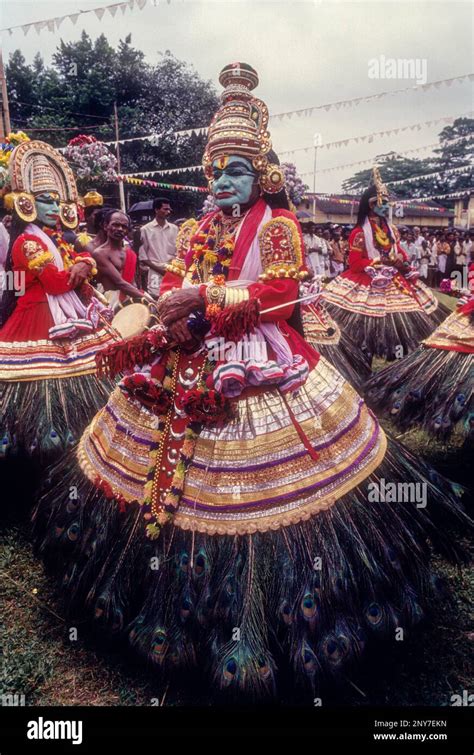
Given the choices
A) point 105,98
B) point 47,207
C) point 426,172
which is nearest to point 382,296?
point 47,207

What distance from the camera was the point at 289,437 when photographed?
9.15ft

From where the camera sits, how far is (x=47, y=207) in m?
4.66

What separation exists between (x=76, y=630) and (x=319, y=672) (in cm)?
132

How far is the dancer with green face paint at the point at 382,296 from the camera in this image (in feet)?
24.0

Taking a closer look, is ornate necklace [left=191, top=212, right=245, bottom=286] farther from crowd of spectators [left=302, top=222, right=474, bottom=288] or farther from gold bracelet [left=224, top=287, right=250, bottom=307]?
crowd of spectators [left=302, top=222, right=474, bottom=288]

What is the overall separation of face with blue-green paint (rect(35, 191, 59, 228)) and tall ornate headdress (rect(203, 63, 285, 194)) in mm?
2112

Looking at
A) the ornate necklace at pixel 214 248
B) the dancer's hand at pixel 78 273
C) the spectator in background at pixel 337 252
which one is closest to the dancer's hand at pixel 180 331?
the ornate necklace at pixel 214 248

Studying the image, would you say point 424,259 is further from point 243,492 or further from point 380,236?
point 243,492

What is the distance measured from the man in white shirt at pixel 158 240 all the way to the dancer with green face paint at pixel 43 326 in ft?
16.3

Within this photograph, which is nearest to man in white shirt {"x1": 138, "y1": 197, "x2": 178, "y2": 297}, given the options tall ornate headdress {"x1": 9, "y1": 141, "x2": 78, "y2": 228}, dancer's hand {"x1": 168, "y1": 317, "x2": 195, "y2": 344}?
tall ornate headdress {"x1": 9, "y1": 141, "x2": 78, "y2": 228}

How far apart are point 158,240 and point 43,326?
221 inches

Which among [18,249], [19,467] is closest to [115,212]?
[18,249]

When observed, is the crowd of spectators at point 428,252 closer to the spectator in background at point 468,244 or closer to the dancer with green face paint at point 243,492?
the spectator in background at point 468,244

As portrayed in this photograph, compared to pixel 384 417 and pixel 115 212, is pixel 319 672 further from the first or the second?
pixel 115 212
